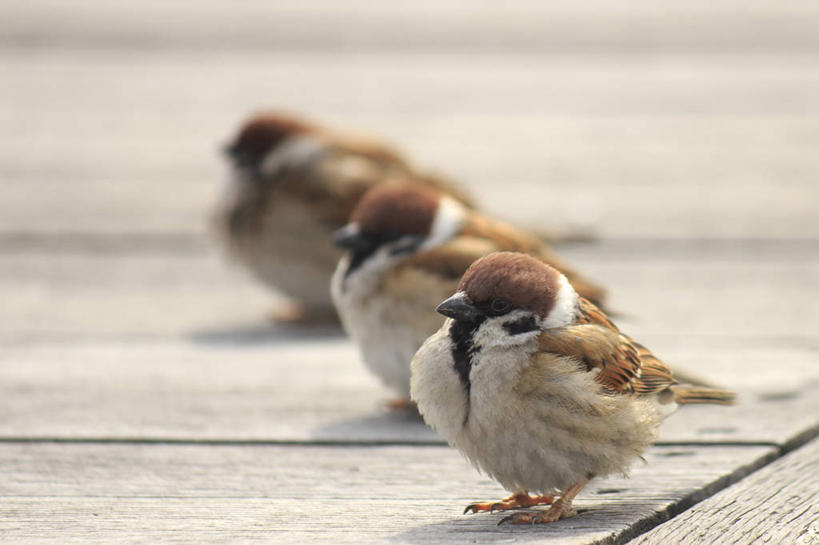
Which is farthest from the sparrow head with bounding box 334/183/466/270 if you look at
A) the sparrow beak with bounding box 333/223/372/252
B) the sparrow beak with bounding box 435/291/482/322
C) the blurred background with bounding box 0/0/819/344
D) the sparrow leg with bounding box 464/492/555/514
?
the sparrow leg with bounding box 464/492/555/514

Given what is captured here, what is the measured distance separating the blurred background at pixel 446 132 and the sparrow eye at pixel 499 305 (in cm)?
150

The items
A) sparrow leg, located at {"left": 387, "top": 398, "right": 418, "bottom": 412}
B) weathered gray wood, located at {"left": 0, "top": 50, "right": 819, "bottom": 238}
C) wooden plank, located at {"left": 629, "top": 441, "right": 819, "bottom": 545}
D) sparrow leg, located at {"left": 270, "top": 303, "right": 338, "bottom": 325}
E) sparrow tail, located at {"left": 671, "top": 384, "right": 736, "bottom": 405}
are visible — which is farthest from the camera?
weathered gray wood, located at {"left": 0, "top": 50, "right": 819, "bottom": 238}

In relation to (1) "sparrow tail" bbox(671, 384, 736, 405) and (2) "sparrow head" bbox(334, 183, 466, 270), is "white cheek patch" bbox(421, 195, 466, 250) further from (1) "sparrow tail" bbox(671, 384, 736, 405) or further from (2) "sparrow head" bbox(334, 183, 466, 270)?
(1) "sparrow tail" bbox(671, 384, 736, 405)

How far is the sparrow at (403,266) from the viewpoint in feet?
12.2

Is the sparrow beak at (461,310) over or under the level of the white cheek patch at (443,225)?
under

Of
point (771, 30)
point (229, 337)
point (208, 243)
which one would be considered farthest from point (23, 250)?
point (771, 30)

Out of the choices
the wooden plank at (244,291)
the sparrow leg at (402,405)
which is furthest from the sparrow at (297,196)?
the sparrow leg at (402,405)

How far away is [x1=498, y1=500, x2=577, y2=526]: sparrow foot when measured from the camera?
2654 mm

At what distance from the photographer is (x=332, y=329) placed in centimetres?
477

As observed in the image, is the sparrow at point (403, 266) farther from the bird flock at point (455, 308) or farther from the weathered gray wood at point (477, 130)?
the weathered gray wood at point (477, 130)

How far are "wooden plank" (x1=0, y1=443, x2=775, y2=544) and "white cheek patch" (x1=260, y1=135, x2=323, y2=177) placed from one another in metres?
2.11

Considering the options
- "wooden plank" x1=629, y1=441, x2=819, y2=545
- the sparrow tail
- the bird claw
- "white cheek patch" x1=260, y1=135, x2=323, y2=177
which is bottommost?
"wooden plank" x1=629, y1=441, x2=819, y2=545

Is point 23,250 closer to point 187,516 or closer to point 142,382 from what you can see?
point 142,382

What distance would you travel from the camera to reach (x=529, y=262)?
2.96m
